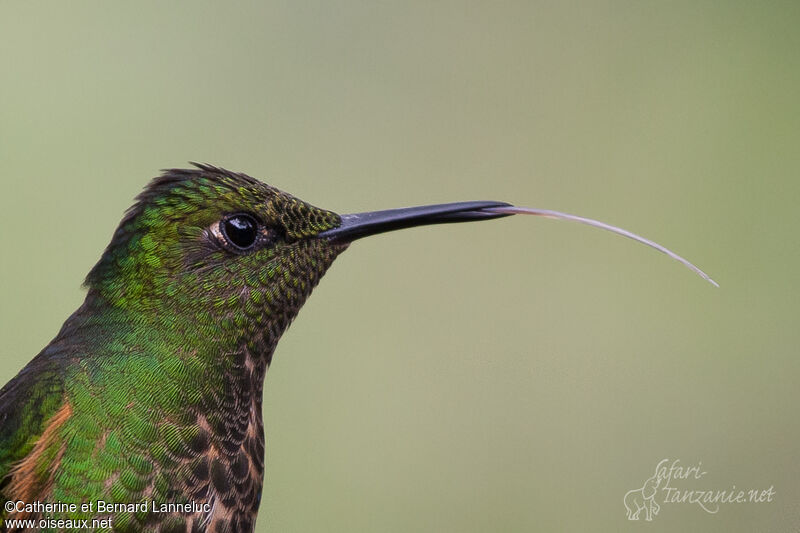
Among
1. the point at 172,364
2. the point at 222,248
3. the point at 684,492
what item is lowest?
the point at 172,364

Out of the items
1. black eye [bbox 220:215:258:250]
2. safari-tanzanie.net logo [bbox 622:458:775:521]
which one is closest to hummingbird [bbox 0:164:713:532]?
black eye [bbox 220:215:258:250]

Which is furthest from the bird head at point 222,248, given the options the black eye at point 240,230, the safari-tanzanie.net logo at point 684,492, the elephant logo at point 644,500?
the safari-tanzanie.net logo at point 684,492

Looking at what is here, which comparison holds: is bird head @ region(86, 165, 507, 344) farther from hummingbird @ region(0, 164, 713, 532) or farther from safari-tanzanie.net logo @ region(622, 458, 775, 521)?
safari-tanzanie.net logo @ region(622, 458, 775, 521)

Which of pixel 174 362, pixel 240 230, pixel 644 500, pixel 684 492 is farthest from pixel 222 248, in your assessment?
pixel 684 492

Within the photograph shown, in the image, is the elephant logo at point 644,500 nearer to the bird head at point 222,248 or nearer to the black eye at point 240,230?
the bird head at point 222,248

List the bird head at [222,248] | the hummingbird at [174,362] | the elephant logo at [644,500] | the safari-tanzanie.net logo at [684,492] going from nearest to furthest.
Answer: the hummingbird at [174,362], the bird head at [222,248], the elephant logo at [644,500], the safari-tanzanie.net logo at [684,492]

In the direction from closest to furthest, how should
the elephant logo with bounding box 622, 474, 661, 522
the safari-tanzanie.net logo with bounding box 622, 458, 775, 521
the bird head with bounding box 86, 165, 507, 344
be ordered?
1. the bird head with bounding box 86, 165, 507, 344
2. the elephant logo with bounding box 622, 474, 661, 522
3. the safari-tanzanie.net logo with bounding box 622, 458, 775, 521

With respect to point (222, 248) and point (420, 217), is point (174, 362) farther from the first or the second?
point (420, 217)
